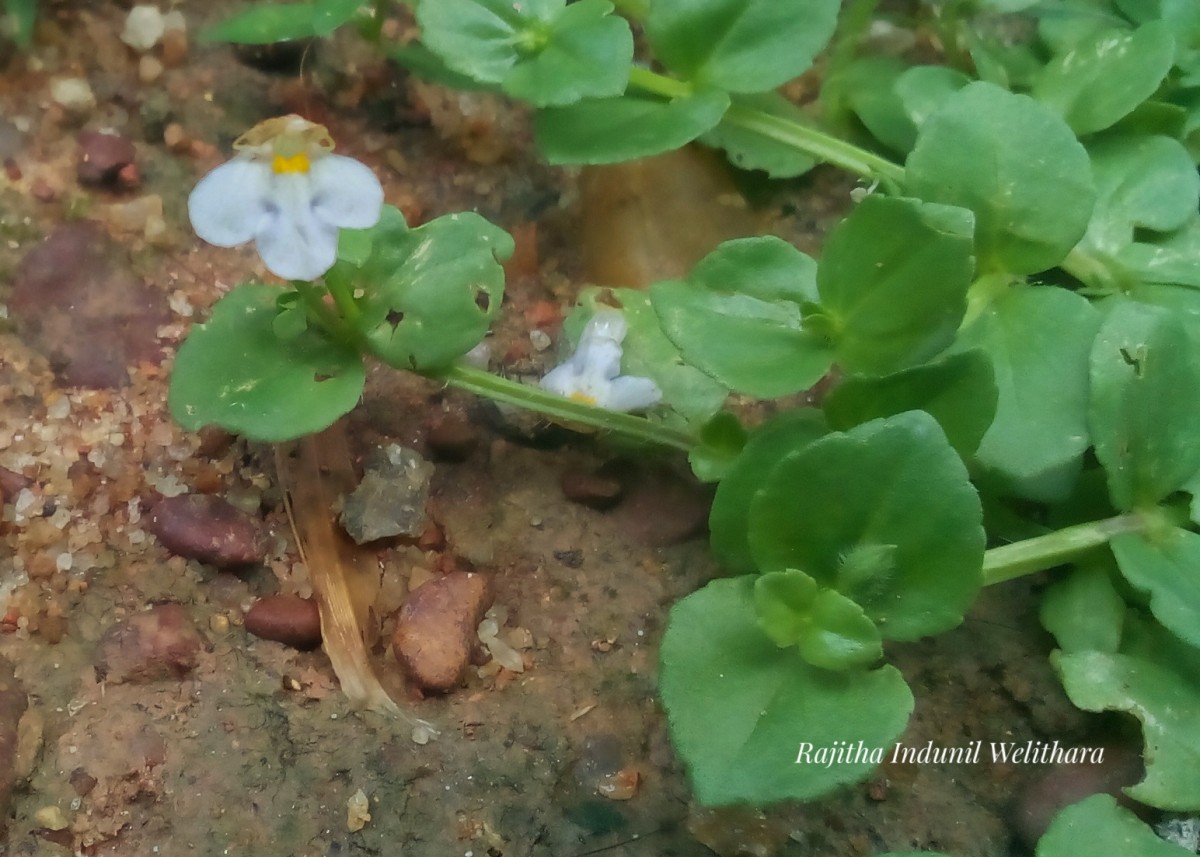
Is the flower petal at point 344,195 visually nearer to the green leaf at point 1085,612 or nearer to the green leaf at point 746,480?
the green leaf at point 746,480

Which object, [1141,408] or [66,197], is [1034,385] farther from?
[66,197]

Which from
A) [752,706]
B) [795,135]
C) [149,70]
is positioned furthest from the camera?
[149,70]

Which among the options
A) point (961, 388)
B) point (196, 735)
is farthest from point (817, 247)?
point (196, 735)

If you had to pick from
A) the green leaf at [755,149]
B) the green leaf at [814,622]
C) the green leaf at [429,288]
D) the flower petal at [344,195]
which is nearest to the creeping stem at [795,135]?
the green leaf at [755,149]

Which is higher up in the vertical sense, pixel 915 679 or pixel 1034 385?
pixel 1034 385

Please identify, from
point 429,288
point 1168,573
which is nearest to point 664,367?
point 429,288

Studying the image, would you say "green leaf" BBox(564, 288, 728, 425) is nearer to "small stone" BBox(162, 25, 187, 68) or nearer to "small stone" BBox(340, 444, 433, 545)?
"small stone" BBox(340, 444, 433, 545)

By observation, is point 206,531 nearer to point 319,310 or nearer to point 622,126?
point 319,310
